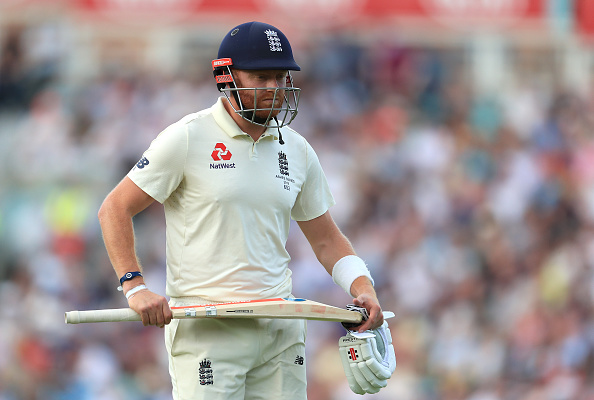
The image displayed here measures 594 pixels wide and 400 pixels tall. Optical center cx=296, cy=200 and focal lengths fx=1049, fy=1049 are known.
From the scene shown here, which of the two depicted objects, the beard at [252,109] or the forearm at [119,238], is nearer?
the forearm at [119,238]

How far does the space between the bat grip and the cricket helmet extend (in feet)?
3.25

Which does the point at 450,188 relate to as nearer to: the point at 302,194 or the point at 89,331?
the point at 89,331

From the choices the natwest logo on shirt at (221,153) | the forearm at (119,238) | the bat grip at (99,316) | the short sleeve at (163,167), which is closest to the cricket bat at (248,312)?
the bat grip at (99,316)

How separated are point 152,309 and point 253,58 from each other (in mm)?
1165

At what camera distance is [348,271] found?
488cm

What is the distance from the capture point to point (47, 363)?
10219 millimetres

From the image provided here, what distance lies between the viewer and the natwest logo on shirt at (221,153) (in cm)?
447

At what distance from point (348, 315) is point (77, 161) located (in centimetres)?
827

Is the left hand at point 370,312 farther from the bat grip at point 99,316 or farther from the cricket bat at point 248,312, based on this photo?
the bat grip at point 99,316

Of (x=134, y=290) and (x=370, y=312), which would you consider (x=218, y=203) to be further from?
(x=370, y=312)

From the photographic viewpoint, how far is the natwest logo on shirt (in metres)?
4.47

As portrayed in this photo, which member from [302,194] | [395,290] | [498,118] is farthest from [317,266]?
[302,194]

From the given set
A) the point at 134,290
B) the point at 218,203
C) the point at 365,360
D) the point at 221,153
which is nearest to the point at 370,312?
the point at 365,360

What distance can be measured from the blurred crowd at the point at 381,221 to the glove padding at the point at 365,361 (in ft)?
18.0
